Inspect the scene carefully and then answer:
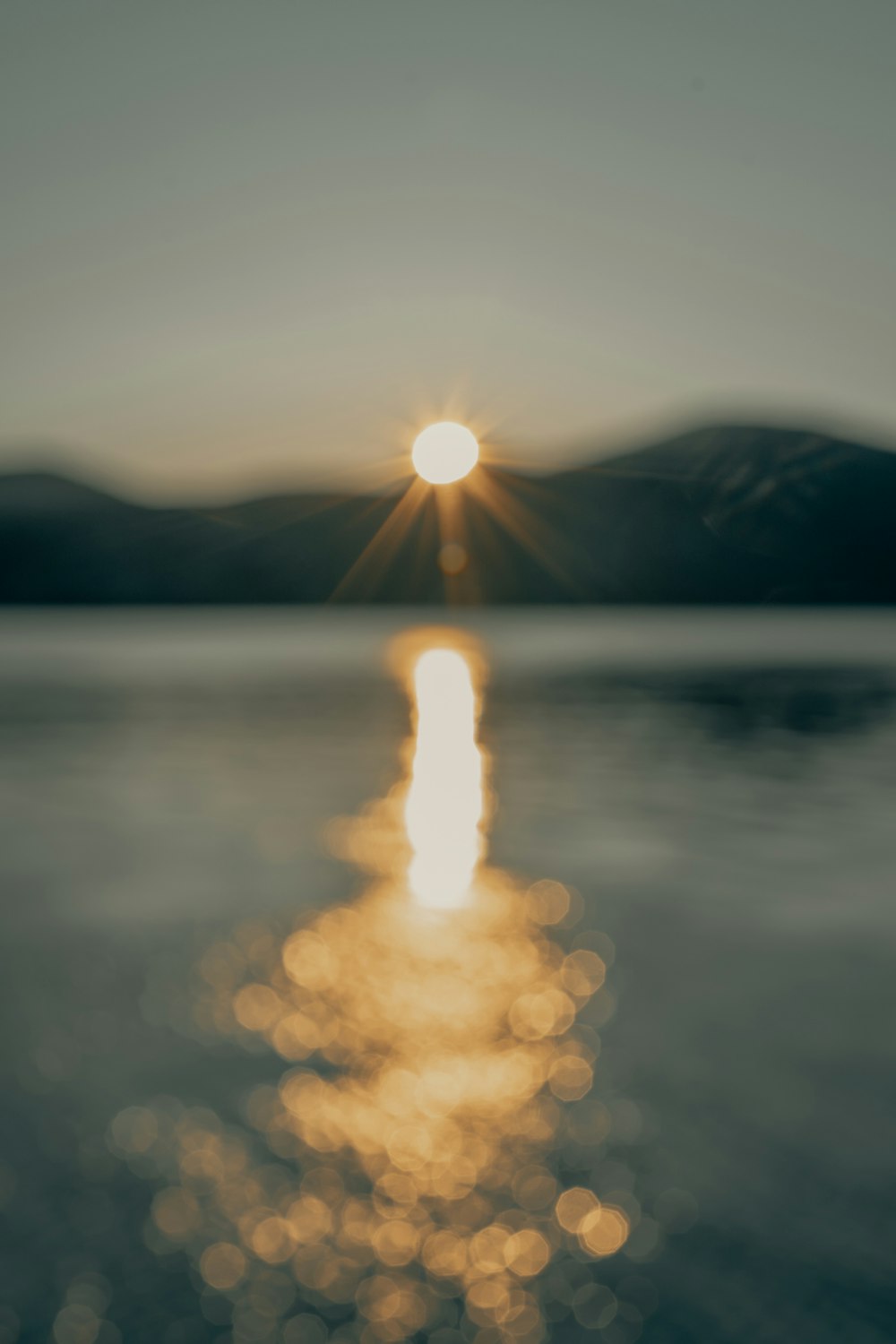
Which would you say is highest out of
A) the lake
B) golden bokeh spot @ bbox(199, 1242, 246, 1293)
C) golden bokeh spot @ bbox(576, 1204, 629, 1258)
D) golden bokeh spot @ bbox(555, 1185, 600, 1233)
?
the lake

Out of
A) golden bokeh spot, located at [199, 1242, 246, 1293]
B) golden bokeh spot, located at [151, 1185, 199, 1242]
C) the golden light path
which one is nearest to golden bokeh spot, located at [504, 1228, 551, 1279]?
the golden light path

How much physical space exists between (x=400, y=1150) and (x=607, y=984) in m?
4.33

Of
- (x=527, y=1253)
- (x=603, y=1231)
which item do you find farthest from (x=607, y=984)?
(x=527, y=1253)

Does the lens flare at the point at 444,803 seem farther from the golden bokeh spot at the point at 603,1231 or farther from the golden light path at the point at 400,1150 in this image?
the golden bokeh spot at the point at 603,1231

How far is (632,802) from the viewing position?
25.6 m

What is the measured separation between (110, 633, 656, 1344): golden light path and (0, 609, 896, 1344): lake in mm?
104

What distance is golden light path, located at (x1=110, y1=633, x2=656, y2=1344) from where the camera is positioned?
22.2 feet

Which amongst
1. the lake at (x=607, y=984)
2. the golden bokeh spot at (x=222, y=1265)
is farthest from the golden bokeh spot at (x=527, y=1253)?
the golden bokeh spot at (x=222, y=1265)

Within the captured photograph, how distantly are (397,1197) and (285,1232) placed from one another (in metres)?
0.76

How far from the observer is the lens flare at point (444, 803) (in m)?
17.5

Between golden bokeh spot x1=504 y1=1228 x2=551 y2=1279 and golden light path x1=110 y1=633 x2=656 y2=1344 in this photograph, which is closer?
golden light path x1=110 y1=633 x2=656 y2=1344

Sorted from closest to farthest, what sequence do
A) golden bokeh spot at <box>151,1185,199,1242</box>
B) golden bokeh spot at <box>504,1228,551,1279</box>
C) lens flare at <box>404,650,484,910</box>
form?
golden bokeh spot at <box>504,1228,551,1279</box> < golden bokeh spot at <box>151,1185,199,1242</box> < lens flare at <box>404,650,484,910</box>

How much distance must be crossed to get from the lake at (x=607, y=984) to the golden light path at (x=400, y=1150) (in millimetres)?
104

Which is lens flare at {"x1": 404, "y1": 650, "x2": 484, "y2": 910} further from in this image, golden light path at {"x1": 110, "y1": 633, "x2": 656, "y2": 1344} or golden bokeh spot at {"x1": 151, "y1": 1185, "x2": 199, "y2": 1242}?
golden bokeh spot at {"x1": 151, "y1": 1185, "x2": 199, "y2": 1242}
